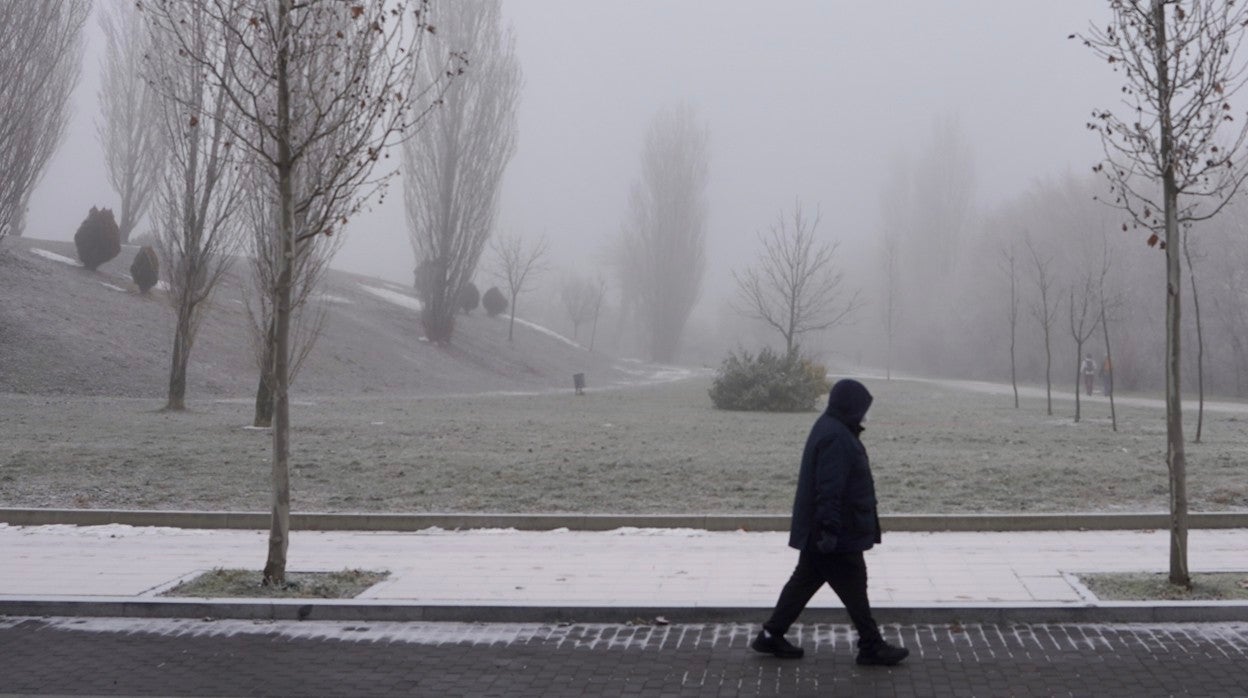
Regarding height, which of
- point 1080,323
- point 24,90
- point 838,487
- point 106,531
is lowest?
point 106,531

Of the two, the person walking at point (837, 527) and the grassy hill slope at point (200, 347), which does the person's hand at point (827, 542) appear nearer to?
the person walking at point (837, 527)

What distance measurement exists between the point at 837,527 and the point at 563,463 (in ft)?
29.7

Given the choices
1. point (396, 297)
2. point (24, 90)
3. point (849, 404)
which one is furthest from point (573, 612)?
point (396, 297)

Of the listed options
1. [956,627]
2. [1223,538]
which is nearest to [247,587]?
[956,627]

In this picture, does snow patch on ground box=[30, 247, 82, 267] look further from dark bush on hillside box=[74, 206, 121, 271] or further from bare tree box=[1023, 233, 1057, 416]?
bare tree box=[1023, 233, 1057, 416]

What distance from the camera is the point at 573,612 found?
743 centimetres

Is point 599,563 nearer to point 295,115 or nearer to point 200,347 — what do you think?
point 295,115

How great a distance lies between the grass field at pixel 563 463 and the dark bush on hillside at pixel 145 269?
1549cm

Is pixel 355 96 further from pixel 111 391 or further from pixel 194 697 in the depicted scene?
pixel 111 391

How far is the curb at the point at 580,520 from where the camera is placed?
35.6ft

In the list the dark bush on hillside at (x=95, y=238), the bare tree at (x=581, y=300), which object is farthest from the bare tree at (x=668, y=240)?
the dark bush on hillside at (x=95, y=238)

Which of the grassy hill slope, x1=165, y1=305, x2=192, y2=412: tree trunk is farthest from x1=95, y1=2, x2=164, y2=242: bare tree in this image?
x1=165, y1=305, x2=192, y2=412: tree trunk

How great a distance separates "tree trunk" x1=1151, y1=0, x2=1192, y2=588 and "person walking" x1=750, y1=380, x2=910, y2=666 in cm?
264

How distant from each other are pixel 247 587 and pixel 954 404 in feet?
91.5
